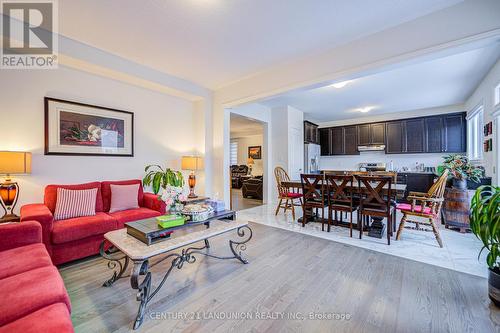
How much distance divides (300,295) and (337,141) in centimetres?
633

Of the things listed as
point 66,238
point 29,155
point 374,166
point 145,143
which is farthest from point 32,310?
point 374,166

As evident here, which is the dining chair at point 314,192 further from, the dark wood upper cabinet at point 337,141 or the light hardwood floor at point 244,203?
the dark wood upper cabinet at point 337,141

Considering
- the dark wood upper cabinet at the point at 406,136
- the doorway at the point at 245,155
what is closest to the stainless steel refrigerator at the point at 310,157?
the dark wood upper cabinet at the point at 406,136

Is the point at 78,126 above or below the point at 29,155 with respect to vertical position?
above

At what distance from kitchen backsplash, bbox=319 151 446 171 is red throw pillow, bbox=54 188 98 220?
691 cm

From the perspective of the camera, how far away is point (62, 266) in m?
2.36

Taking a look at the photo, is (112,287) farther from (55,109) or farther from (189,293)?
(55,109)

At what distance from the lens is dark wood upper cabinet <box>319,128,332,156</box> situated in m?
7.45

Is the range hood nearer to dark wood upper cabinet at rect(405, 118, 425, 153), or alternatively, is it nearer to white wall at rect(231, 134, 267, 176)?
dark wood upper cabinet at rect(405, 118, 425, 153)

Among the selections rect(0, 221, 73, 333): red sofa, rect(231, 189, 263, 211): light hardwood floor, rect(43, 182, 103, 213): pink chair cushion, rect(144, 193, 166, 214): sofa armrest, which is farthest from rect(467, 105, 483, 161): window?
rect(43, 182, 103, 213): pink chair cushion

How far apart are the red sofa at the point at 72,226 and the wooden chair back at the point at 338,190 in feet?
8.91

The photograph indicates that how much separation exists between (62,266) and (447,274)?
4131mm

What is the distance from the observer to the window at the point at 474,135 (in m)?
4.66

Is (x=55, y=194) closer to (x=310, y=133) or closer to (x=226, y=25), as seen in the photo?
(x=226, y=25)
